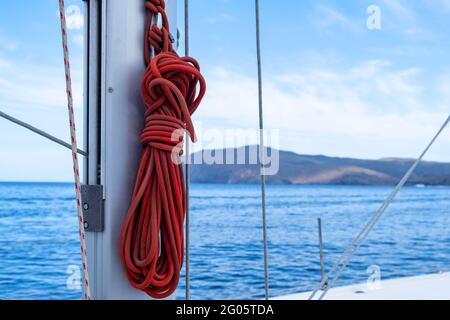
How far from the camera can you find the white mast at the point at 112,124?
0.87 metres

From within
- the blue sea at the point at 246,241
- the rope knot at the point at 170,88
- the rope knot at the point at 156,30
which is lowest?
the blue sea at the point at 246,241

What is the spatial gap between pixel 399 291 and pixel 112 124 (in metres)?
1.64

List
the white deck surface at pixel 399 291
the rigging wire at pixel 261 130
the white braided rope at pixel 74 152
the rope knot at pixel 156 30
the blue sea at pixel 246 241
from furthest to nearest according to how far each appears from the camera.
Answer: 1. the blue sea at pixel 246 241
2. the white deck surface at pixel 399 291
3. the rigging wire at pixel 261 130
4. the rope knot at pixel 156 30
5. the white braided rope at pixel 74 152

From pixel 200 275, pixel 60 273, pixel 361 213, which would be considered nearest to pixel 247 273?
pixel 200 275

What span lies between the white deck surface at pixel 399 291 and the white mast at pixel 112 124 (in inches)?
44.1

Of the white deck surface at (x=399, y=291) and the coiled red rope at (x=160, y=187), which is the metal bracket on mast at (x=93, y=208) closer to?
the coiled red rope at (x=160, y=187)

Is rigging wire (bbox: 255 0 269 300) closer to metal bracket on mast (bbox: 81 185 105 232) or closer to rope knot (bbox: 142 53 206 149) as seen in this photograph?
rope knot (bbox: 142 53 206 149)

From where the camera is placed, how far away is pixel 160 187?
83 centimetres

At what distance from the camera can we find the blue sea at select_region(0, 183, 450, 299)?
8103mm

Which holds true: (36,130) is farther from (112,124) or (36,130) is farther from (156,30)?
(156,30)

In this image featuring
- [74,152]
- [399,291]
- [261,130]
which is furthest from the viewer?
[399,291]

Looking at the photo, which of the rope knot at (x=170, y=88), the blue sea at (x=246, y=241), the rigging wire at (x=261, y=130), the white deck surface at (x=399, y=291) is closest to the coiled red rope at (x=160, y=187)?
the rope knot at (x=170, y=88)

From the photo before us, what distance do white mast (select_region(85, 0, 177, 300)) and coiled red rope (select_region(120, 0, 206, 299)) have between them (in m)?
0.04

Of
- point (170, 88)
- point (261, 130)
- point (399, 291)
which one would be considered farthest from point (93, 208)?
point (399, 291)
